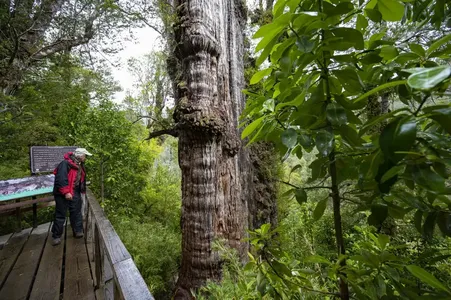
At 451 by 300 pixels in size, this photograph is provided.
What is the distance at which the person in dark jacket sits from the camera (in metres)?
3.75

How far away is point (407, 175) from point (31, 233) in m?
6.10

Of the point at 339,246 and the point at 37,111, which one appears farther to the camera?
the point at 37,111

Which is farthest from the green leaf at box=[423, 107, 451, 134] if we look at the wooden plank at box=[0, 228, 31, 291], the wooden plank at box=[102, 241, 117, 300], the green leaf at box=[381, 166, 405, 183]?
the wooden plank at box=[0, 228, 31, 291]

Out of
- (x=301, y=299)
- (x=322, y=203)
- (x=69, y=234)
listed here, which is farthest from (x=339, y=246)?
(x=69, y=234)

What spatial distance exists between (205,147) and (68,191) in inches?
106

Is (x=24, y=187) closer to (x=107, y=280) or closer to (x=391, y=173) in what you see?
(x=107, y=280)

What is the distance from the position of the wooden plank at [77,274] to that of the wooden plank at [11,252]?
0.67 m

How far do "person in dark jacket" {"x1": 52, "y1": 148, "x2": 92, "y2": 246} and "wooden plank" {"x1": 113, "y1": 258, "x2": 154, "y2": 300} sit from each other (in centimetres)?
313

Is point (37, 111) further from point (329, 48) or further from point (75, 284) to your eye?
point (329, 48)

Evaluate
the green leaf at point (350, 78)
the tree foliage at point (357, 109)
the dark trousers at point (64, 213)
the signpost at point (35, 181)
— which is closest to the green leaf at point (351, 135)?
the tree foliage at point (357, 109)

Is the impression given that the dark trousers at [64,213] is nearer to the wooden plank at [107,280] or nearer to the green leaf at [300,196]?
the wooden plank at [107,280]

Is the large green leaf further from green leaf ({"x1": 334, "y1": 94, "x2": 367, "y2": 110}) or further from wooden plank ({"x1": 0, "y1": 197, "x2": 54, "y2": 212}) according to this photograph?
wooden plank ({"x1": 0, "y1": 197, "x2": 54, "y2": 212})

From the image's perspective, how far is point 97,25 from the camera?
8.25 meters

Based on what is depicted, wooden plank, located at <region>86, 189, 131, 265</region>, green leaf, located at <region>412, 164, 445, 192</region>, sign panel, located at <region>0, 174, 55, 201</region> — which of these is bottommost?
wooden plank, located at <region>86, 189, 131, 265</region>
